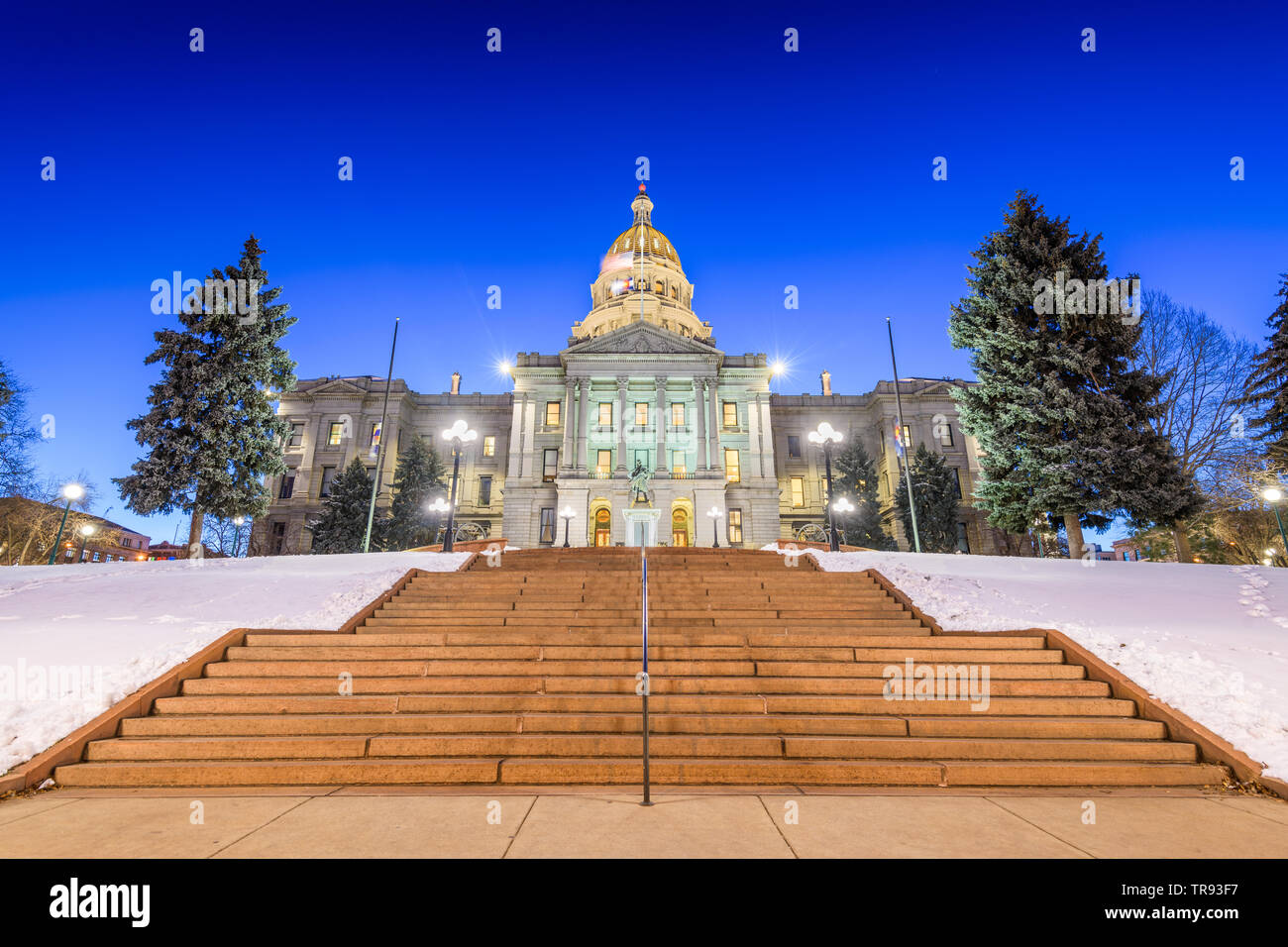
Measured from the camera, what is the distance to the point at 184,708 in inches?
295

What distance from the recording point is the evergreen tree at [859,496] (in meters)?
39.2

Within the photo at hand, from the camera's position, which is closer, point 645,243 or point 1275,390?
point 1275,390

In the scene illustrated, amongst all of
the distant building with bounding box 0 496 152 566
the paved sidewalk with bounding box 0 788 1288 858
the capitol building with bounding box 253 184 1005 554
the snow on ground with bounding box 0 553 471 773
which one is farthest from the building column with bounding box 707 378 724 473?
the paved sidewalk with bounding box 0 788 1288 858

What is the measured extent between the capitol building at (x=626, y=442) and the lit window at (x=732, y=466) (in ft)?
0.26

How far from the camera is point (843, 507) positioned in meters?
39.0

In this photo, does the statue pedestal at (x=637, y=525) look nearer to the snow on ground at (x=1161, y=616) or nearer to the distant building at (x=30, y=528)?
the snow on ground at (x=1161, y=616)

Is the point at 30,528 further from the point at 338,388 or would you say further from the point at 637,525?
the point at 637,525

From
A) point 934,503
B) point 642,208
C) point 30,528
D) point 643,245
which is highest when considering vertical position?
point 642,208

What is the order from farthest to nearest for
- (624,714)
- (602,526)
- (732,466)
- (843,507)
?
(732,466) < (602,526) < (843,507) < (624,714)

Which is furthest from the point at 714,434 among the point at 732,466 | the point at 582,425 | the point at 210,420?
the point at 210,420

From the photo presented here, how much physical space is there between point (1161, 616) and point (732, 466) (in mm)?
32893

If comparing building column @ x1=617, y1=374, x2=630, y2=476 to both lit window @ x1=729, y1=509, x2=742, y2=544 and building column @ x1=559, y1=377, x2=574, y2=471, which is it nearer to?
building column @ x1=559, y1=377, x2=574, y2=471

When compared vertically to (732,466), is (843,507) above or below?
below
